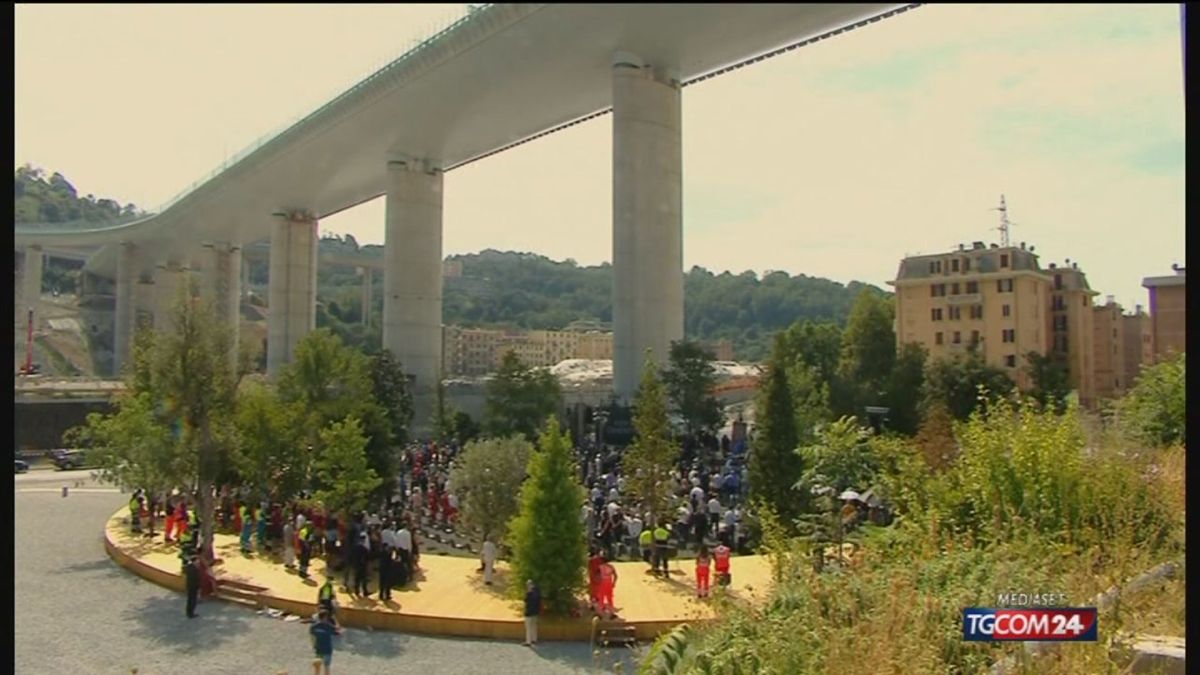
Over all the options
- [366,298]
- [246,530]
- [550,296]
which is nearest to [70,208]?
[366,298]

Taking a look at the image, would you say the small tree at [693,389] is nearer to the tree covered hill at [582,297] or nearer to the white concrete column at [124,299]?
the tree covered hill at [582,297]

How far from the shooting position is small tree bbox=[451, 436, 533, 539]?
44.3ft

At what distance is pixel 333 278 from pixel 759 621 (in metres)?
129

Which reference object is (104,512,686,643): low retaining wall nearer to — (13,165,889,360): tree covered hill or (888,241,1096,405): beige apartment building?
(888,241,1096,405): beige apartment building

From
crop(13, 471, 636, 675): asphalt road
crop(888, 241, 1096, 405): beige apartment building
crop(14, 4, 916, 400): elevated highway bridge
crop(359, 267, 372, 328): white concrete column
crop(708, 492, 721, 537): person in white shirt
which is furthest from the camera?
crop(359, 267, 372, 328): white concrete column

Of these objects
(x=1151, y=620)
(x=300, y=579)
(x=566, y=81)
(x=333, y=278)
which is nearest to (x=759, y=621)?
(x=1151, y=620)

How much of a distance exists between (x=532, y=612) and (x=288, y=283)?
167ft

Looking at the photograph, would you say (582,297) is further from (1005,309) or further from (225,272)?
(1005,309)

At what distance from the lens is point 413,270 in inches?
1662

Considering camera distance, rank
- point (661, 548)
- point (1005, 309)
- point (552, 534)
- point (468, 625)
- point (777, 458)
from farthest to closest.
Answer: point (1005, 309), point (777, 458), point (661, 548), point (552, 534), point (468, 625)

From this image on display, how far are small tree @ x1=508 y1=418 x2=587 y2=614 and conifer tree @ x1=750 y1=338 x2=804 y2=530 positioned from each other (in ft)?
14.6

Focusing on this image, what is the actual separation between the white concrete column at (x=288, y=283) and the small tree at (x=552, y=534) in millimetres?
48611

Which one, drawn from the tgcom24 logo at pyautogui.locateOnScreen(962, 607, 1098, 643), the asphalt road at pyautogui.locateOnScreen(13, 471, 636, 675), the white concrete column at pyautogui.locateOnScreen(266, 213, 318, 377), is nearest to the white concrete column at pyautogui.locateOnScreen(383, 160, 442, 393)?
the white concrete column at pyautogui.locateOnScreen(266, 213, 318, 377)

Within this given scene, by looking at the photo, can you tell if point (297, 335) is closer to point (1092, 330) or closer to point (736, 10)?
point (1092, 330)
